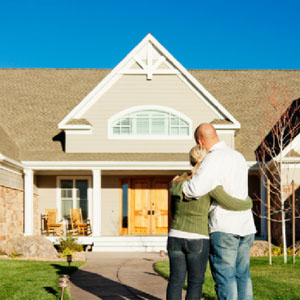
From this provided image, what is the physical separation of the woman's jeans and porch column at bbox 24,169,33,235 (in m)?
13.1

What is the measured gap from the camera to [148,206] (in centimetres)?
1891

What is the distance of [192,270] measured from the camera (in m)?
4.60

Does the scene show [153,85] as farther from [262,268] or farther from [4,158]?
[262,268]

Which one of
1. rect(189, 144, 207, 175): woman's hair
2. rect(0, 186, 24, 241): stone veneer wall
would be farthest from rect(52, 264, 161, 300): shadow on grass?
rect(0, 186, 24, 241): stone veneer wall

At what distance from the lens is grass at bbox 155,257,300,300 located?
704 centimetres

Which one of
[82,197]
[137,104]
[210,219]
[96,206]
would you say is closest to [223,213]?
[210,219]

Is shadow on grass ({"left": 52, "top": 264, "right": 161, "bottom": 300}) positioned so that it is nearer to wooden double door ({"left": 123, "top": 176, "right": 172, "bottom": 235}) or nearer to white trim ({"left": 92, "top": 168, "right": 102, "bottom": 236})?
white trim ({"left": 92, "top": 168, "right": 102, "bottom": 236})

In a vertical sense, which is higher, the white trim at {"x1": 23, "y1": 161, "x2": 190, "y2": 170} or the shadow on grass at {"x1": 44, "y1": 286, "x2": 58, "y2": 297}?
the white trim at {"x1": 23, "y1": 161, "x2": 190, "y2": 170}

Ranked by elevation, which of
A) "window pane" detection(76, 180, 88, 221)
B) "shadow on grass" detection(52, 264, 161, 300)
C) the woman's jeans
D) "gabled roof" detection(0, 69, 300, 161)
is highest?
"gabled roof" detection(0, 69, 300, 161)

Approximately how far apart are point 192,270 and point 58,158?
13087mm

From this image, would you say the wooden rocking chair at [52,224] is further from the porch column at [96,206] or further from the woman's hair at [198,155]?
the woman's hair at [198,155]

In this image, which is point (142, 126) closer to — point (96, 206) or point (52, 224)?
point (96, 206)

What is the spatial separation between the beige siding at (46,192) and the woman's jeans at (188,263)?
14682mm

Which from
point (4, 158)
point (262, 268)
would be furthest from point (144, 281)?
point (4, 158)
